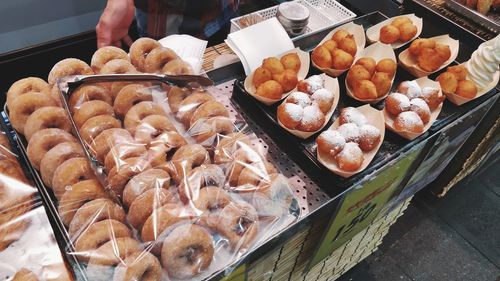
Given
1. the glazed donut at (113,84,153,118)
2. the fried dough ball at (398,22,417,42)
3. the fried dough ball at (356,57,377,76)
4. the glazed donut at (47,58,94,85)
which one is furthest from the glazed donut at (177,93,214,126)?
the fried dough ball at (398,22,417,42)

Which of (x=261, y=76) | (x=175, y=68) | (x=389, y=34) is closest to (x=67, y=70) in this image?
(x=175, y=68)

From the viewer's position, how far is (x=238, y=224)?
47.1 inches

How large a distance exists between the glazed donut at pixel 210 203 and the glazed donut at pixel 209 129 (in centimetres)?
22

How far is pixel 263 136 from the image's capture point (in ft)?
5.84

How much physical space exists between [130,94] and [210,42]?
1363 mm

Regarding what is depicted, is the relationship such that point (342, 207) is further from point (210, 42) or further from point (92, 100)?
point (210, 42)

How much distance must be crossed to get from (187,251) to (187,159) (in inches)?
11.4

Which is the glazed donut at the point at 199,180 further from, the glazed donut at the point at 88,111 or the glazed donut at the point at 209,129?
the glazed donut at the point at 88,111

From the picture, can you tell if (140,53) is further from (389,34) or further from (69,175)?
(389,34)

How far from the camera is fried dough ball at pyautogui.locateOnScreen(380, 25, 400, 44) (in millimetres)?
2264

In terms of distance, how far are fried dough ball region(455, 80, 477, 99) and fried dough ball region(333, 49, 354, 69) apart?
552mm

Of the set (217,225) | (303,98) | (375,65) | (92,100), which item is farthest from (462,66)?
(92,100)

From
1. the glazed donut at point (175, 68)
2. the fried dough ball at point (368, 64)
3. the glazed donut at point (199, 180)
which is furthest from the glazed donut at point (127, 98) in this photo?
the fried dough ball at point (368, 64)

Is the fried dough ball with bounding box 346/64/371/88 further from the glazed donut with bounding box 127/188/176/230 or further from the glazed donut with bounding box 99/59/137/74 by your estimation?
the glazed donut with bounding box 127/188/176/230
